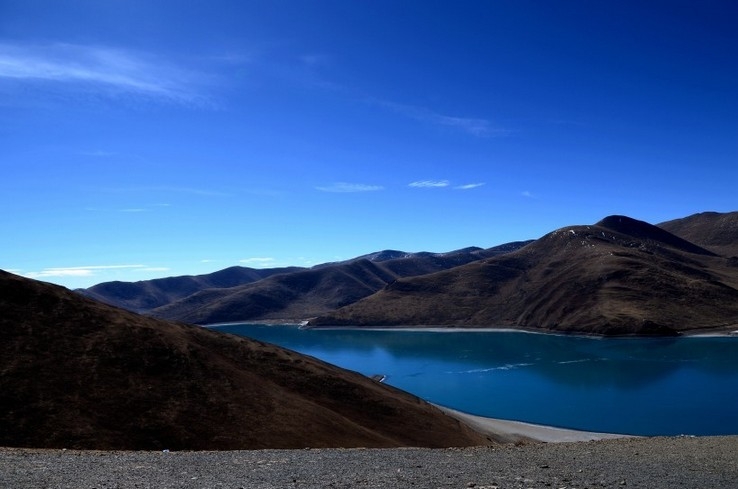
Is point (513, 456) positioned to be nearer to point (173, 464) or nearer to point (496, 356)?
point (173, 464)

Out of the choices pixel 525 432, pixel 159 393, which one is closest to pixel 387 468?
pixel 159 393

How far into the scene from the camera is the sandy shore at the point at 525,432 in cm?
5516

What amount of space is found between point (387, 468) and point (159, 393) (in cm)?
1968

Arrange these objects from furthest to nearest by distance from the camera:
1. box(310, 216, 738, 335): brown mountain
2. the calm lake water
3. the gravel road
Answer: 1. box(310, 216, 738, 335): brown mountain
2. the calm lake water
3. the gravel road

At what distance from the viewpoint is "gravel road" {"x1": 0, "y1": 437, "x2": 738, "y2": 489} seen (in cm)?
1528

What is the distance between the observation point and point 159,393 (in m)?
32.5

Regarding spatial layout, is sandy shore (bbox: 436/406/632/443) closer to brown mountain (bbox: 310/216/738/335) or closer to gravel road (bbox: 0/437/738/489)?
gravel road (bbox: 0/437/738/489)

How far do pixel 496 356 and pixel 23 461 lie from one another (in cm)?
11792

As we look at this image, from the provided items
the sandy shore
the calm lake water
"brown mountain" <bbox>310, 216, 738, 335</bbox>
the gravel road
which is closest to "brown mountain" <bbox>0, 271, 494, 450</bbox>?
the gravel road

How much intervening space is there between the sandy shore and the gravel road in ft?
105

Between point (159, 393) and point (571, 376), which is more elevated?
point (159, 393)

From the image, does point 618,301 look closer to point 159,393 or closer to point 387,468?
point 159,393

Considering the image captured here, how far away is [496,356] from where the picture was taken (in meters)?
126

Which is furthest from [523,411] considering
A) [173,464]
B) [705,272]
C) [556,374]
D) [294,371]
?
[705,272]
